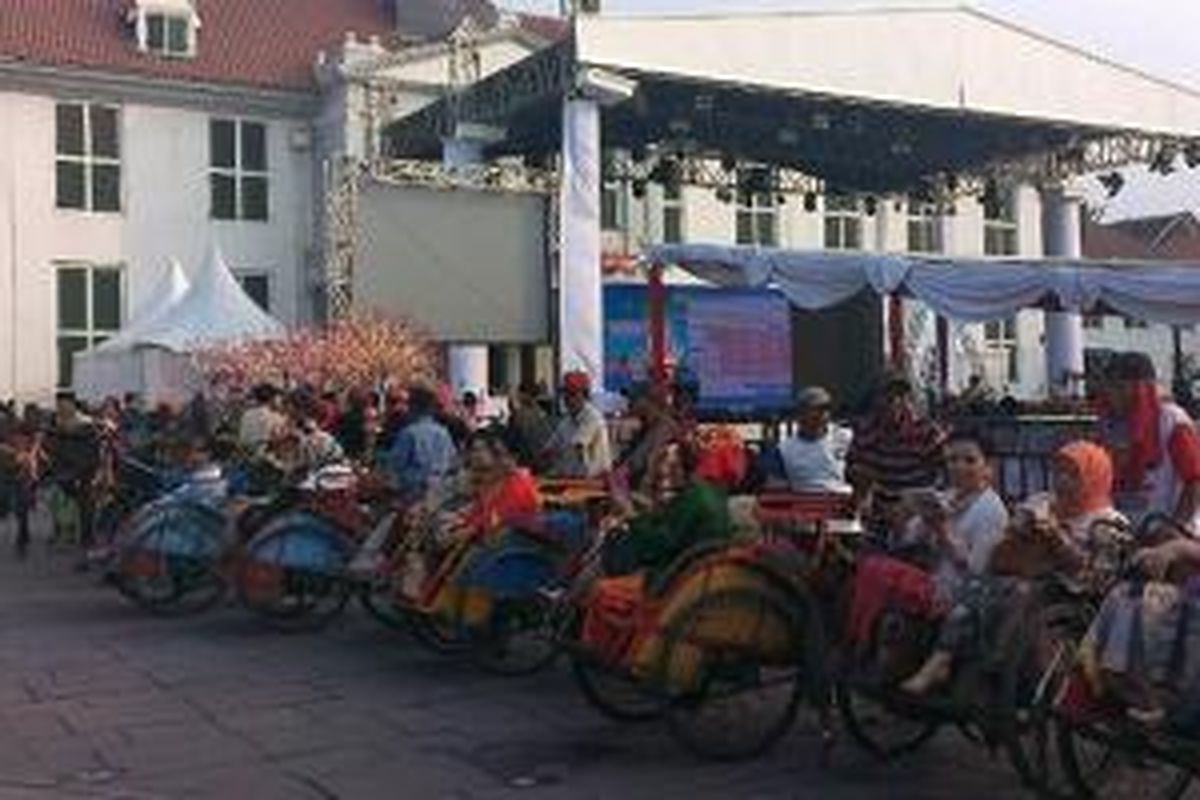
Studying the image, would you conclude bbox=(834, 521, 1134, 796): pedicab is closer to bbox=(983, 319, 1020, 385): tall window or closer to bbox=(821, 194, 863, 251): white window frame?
bbox=(821, 194, 863, 251): white window frame

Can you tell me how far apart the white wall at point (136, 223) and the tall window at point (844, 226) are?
38.7ft

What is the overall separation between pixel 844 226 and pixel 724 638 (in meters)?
34.7

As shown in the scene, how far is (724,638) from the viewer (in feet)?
25.6

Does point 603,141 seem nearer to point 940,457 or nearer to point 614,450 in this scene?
point 614,450

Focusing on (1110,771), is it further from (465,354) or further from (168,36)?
(168,36)

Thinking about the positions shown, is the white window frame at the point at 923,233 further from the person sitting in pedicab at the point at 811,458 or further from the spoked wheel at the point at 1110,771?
the spoked wheel at the point at 1110,771

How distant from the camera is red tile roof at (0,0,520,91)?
112ft

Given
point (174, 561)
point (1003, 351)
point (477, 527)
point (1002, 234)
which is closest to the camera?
point (477, 527)

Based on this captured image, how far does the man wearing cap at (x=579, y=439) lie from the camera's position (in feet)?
40.9

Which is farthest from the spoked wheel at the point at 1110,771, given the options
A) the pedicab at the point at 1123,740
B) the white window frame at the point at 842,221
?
the white window frame at the point at 842,221

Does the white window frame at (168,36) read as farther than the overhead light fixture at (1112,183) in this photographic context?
Yes

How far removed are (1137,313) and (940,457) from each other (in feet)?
22.2

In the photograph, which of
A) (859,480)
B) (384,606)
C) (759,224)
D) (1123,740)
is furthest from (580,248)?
(1123,740)

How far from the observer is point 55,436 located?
59.6ft
